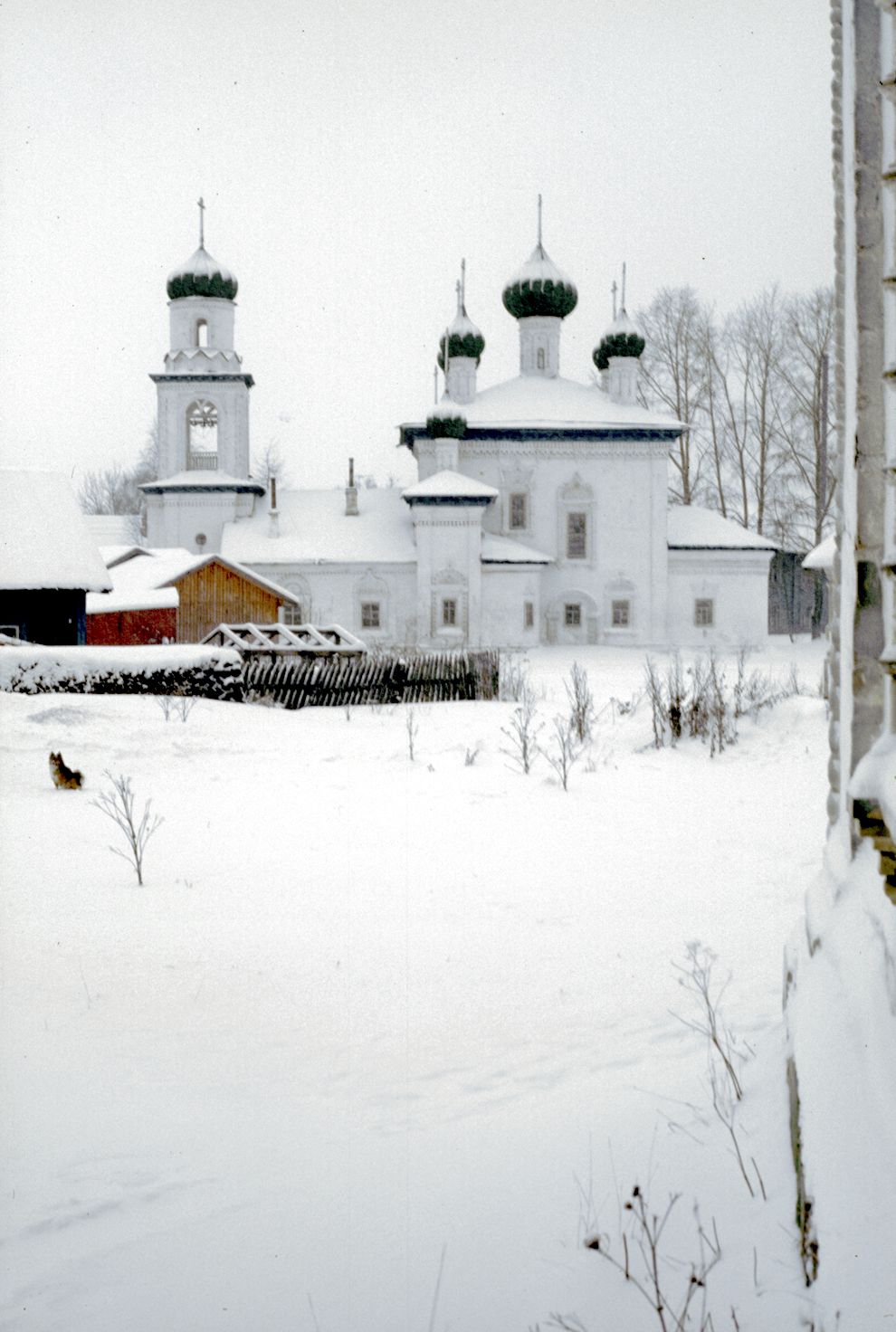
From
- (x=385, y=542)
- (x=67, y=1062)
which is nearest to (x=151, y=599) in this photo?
(x=385, y=542)

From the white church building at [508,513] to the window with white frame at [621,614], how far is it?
0.11 feet

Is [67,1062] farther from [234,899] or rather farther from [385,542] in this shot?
[385,542]

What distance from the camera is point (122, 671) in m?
10.8

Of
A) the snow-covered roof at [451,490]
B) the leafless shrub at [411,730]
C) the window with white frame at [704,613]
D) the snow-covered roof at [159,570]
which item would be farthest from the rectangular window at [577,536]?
the leafless shrub at [411,730]

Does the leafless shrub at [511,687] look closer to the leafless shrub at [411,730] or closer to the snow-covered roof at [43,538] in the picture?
the leafless shrub at [411,730]

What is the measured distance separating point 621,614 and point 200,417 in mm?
12347

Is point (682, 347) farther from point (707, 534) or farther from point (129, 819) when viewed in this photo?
point (707, 534)

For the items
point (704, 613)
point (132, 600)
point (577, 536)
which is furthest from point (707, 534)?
point (132, 600)

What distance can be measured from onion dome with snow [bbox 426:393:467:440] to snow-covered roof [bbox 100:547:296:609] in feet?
26.4

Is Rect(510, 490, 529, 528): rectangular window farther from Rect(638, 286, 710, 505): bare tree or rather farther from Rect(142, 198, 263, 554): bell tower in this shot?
Rect(638, 286, 710, 505): bare tree

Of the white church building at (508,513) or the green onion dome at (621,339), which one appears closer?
the white church building at (508,513)

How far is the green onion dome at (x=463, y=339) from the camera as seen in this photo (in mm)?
28716

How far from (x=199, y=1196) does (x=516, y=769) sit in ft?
19.1

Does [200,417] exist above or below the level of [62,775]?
above
